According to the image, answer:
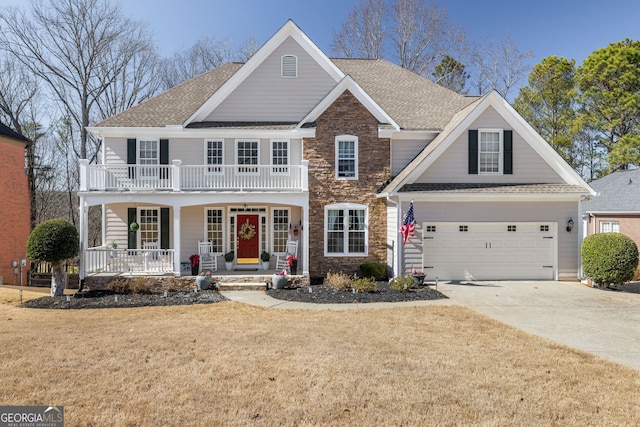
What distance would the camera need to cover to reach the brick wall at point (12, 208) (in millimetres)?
17453

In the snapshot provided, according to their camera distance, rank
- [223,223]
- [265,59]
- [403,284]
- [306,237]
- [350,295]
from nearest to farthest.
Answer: [350,295]
[403,284]
[306,237]
[223,223]
[265,59]

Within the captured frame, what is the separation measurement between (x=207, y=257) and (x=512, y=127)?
1315cm

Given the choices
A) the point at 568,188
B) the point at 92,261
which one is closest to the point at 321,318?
the point at 92,261

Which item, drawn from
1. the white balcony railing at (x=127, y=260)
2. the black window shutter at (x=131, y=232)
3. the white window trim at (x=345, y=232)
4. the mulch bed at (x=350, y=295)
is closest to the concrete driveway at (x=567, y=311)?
the mulch bed at (x=350, y=295)

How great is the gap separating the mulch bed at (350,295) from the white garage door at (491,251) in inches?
65.4

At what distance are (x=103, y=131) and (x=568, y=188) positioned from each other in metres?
18.4

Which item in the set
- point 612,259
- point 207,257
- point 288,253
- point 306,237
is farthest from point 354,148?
point 612,259

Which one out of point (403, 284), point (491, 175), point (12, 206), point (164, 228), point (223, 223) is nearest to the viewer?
point (403, 284)

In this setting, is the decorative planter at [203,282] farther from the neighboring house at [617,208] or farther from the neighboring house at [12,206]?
the neighboring house at [617,208]

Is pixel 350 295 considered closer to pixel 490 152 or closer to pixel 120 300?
pixel 120 300

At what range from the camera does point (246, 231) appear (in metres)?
15.5

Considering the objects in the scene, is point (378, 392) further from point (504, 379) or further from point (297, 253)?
point (297, 253)

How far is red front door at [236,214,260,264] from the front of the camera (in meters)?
15.5

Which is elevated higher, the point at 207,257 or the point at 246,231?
the point at 246,231
